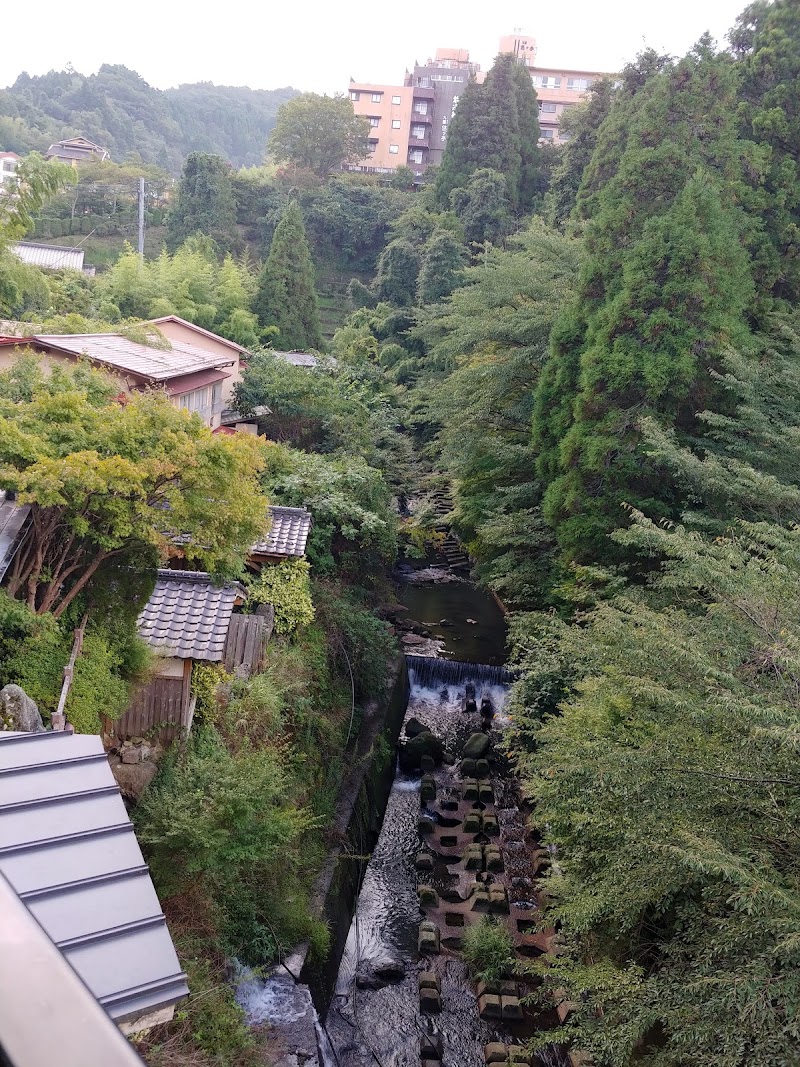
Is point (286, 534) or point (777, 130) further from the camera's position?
point (777, 130)

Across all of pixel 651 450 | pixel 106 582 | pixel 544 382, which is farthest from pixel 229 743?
pixel 544 382

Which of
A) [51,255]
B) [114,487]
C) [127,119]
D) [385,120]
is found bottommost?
[51,255]

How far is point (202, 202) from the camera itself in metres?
43.6

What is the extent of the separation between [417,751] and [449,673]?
3434 mm

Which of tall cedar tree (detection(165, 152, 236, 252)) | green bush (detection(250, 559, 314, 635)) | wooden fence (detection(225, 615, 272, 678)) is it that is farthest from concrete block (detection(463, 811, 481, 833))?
tall cedar tree (detection(165, 152, 236, 252))

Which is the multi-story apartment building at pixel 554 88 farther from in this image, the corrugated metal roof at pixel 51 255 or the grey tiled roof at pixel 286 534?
the grey tiled roof at pixel 286 534

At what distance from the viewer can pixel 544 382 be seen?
17.4 meters

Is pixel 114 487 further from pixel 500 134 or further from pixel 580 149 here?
pixel 500 134

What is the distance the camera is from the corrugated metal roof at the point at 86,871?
3408 millimetres

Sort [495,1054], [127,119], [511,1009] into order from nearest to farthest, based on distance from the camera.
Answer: [495,1054]
[511,1009]
[127,119]

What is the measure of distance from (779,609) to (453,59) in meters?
67.5

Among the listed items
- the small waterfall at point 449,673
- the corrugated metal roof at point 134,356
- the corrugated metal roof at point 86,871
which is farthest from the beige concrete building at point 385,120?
the corrugated metal roof at point 86,871

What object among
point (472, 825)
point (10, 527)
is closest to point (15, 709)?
point (10, 527)

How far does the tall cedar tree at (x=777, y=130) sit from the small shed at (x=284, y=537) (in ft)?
36.1
